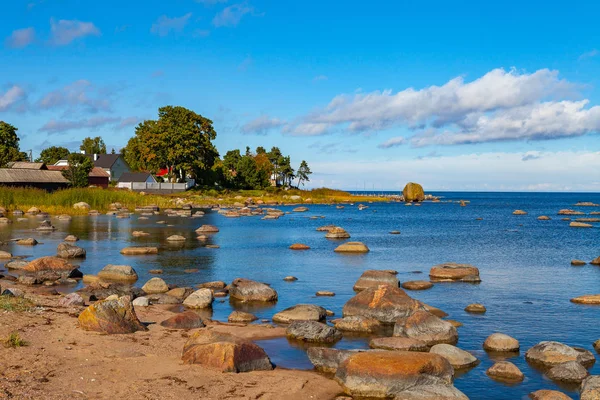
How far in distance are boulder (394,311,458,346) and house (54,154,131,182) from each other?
12620 cm

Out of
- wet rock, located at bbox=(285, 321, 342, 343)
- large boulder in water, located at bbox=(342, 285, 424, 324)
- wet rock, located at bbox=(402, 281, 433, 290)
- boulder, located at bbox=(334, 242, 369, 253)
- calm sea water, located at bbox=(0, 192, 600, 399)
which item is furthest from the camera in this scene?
boulder, located at bbox=(334, 242, 369, 253)

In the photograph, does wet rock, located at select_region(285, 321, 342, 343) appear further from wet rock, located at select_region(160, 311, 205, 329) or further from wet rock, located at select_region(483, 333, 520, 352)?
wet rock, located at select_region(483, 333, 520, 352)

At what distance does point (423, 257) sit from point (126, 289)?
23270 mm

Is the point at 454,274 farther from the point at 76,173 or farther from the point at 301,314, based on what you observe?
the point at 76,173

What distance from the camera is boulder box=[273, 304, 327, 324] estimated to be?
20.7 metres

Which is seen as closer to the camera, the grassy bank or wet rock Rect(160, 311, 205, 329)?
wet rock Rect(160, 311, 205, 329)

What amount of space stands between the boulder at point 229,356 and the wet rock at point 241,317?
17.9 feet

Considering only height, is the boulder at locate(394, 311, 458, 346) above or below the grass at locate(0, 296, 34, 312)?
below

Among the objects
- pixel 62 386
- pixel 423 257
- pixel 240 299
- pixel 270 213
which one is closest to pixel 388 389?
pixel 62 386

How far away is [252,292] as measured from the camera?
81.7 ft

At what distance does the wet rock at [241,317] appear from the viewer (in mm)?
20828

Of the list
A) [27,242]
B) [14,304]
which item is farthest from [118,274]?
[27,242]

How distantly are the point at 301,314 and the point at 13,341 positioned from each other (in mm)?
9542

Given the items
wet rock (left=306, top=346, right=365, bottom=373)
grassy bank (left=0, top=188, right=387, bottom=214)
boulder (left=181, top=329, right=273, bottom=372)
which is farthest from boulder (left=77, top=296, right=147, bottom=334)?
grassy bank (left=0, top=188, right=387, bottom=214)
